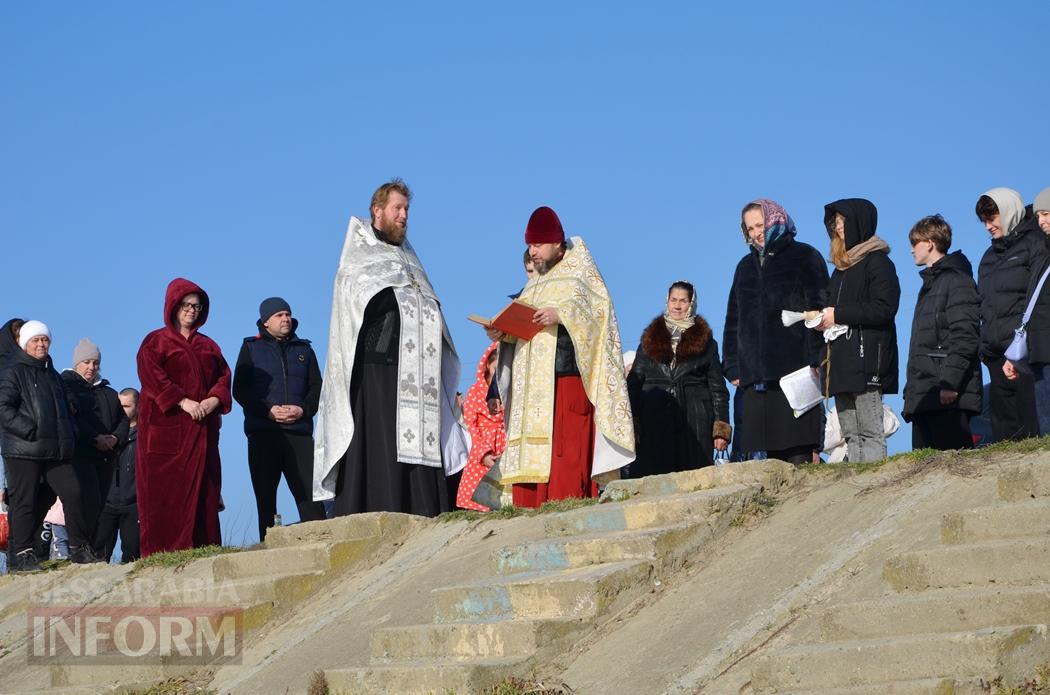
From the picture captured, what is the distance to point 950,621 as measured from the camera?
18.5 ft

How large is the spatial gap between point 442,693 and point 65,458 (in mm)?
6262

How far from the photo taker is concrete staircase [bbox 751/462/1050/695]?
522 centimetres

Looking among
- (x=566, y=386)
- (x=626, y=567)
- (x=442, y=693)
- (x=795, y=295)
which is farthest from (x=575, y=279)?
(x=442, y=693)

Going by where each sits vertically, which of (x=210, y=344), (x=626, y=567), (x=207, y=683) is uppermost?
(x=210, y=344)

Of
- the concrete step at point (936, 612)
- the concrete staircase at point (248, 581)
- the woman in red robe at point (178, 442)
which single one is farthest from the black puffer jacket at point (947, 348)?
the woman in red robe at point (178, 442)

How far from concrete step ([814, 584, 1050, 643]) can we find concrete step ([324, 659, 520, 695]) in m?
1.37

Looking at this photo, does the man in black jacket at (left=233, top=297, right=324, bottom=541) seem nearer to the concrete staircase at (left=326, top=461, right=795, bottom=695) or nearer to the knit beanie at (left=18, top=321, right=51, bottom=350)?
the knit beanie at (left=18, top=321, right=51, bottom=350)

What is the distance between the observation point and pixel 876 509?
695 cm

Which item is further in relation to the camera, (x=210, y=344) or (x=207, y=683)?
(x=210, y=344)

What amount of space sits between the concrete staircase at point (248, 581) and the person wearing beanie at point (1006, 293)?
139 inches

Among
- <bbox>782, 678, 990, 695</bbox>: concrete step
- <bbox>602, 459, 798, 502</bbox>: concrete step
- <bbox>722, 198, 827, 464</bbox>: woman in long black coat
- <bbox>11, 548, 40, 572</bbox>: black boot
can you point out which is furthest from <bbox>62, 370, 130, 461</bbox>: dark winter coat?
<bbox>782, 678, 990, 695</bbox>: concrete step

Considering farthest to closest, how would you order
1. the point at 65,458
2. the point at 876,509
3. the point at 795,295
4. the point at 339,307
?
the point at 65,458, the point at 339,307, the point at 795,295, the point at 876,509

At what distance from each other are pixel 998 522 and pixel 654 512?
1.88 m

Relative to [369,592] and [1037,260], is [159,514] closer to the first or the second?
[369,592]
